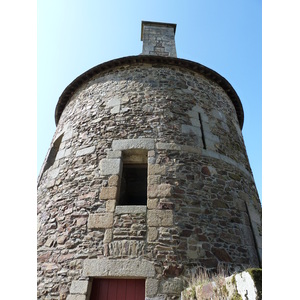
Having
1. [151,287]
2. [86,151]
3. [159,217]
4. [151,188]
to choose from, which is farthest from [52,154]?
[151,287]

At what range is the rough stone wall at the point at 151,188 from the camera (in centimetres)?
402

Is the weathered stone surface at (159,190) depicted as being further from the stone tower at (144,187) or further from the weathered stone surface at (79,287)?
the weathered stone surface at (79,287)

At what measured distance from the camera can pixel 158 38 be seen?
930 centimetres

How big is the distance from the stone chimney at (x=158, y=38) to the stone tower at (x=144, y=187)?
8.45 feet

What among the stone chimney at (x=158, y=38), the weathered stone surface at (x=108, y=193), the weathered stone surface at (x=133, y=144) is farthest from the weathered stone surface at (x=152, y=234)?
the stone chimney at (x=158, y=38)

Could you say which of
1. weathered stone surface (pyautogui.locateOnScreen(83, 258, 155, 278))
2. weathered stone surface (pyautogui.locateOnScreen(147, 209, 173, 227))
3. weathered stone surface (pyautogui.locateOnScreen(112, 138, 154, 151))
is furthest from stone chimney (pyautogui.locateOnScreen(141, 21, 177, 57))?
weathered stone surface (pyautogui.locateOnScreen(83, 258, 155, 278))

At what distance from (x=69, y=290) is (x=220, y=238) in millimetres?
2481

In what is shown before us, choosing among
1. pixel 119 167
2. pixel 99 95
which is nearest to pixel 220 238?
pixel 119 167

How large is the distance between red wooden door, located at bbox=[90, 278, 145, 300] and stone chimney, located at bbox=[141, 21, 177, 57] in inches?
273

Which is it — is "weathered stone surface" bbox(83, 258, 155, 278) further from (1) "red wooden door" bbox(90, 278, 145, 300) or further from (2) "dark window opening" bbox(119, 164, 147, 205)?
(2) "dark window opening" bbox(119, 164, 147, 205)

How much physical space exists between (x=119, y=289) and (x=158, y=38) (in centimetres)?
817

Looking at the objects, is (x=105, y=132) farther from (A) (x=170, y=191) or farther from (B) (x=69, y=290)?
(B) (x=69, y=290)

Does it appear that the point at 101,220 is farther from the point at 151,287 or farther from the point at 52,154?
the point at 52,154

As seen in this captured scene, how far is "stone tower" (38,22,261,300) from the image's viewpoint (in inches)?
155
